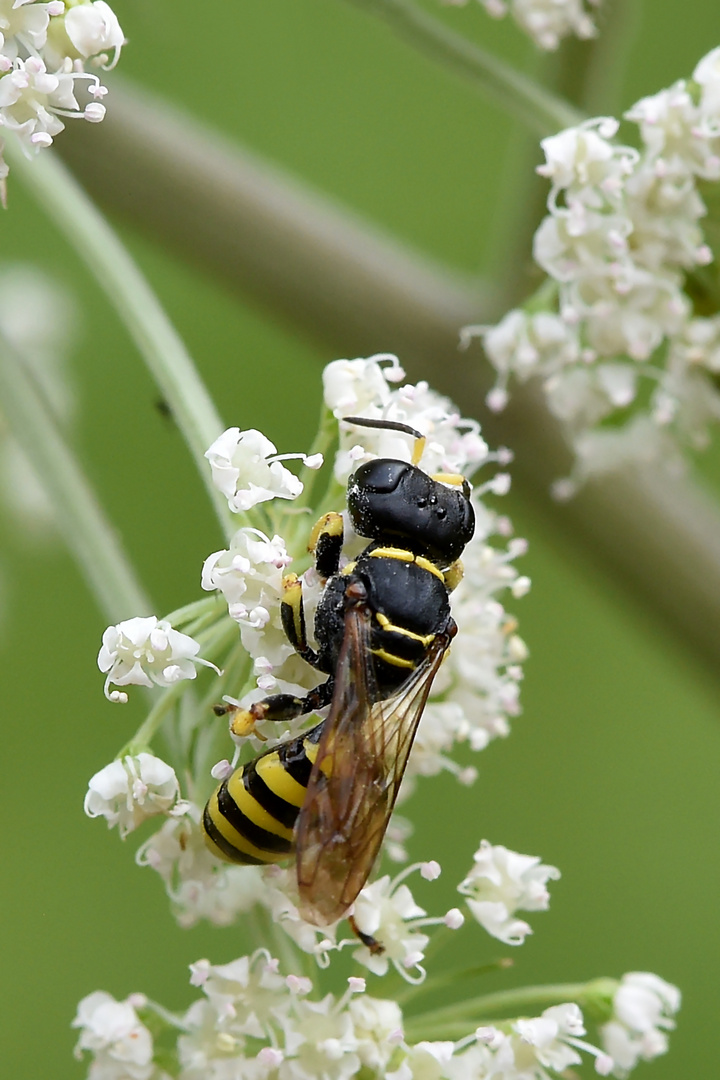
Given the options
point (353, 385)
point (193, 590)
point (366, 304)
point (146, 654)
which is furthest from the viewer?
point (193, 590)

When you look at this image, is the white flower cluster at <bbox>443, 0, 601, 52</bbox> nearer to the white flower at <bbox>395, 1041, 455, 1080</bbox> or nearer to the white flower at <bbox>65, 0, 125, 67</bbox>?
the white flower at <bbox>65, 0, 125, 67</bbox>

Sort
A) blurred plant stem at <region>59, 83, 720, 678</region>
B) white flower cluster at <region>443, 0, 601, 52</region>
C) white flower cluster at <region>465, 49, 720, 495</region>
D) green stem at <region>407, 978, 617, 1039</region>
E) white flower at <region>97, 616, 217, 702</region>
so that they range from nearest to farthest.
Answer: white flower at <region>97, 616, 217, 702</region>, green stem at <region>407, 978, 617, 1039</region>, white flower cluster at <region>465, 49, 720, 495</region>, white flower cluster at <region>443, 0, 601, 52</region>, blurred plant stem at <region>59, 83, 720, 678</region>

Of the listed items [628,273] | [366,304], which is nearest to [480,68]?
[628,273]

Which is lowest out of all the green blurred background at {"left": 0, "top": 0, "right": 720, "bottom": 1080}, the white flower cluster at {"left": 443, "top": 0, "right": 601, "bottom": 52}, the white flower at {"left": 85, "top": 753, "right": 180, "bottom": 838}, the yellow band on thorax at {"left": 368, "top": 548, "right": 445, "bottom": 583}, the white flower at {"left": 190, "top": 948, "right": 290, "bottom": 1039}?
the green blurred background at {"left": 0, "top": 0, "right": 720, "bottom": 1080}

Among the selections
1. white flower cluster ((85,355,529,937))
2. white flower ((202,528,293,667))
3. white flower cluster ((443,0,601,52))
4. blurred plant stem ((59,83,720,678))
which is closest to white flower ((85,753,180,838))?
white flower cluster ((85,355,529,937))

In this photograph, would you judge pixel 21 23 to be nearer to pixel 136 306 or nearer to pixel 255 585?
pixel 136 306

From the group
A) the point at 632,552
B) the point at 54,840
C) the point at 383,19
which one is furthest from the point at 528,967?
the point at 383,19

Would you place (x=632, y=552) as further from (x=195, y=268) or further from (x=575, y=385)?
(x=195, y=268)
